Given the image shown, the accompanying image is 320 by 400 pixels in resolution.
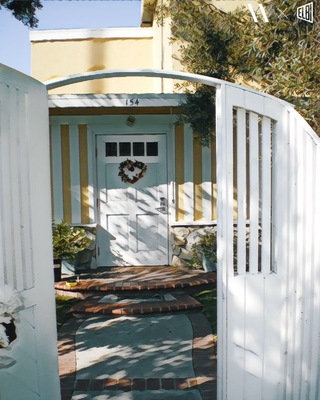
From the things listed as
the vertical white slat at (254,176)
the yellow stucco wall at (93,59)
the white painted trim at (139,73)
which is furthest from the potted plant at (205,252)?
the white painted trim at (139,73)

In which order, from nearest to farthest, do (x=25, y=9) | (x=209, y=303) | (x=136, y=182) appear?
(x=209, y=303)
(x=25, y=9)
(x=136, y=182)

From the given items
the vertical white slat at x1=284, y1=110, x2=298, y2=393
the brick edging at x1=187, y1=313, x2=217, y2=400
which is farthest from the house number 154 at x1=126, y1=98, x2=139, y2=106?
the vertical white slat at x1=284, y1=110, x2=298, y2=393

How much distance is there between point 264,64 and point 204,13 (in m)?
1.42

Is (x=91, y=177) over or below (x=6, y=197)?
over

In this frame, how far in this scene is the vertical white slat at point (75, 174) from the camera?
736 cm

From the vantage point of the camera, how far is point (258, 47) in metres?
5.45

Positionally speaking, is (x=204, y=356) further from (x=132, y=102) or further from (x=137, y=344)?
(x=132, y=102)

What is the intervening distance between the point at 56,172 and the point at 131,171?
138 cm

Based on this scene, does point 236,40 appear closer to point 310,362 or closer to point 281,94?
point 281,94

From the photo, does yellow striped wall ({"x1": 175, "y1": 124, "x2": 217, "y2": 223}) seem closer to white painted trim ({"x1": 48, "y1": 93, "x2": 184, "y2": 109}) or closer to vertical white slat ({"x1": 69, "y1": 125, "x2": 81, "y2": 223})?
white painted trim ({"x1": 48, "y1": 93, "x2": 184, "y2": 109})

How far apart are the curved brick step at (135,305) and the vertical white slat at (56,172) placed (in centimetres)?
214

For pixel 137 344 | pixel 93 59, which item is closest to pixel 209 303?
pixel 137 344

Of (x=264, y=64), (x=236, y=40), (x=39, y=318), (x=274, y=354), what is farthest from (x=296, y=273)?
(x=236, y=40)

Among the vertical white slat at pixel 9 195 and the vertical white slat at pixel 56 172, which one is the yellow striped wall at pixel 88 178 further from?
the vertical white slat at pixel 9 195
